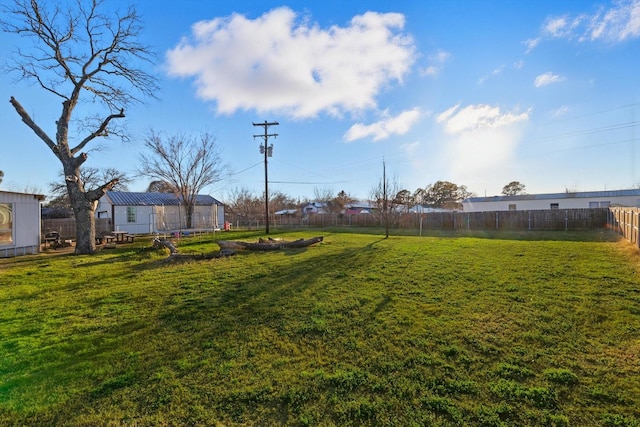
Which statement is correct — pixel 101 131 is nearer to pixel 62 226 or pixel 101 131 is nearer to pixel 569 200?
pixel 62 226

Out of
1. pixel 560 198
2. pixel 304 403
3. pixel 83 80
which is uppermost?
pixel 83 80

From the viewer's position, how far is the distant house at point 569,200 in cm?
2869

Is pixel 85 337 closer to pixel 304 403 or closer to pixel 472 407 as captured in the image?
pixel 304 403

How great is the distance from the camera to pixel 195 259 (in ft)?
33.5

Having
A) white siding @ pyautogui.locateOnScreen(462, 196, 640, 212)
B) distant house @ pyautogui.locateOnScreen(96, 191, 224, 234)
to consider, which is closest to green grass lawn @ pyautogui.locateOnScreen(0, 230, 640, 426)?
distant house @ pyautogui.locateOnScreen(96, 191, 224, 234)

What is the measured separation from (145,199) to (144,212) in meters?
1.60

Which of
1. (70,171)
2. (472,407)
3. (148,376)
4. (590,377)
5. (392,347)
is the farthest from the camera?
(70,171)

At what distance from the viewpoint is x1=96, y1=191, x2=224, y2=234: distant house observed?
76.1 feet

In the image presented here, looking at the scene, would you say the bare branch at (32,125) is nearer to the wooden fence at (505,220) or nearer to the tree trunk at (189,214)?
the tree trunk at (189,214)

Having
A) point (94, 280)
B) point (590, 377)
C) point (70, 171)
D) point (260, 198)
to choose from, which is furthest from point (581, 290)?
point (260, 198)

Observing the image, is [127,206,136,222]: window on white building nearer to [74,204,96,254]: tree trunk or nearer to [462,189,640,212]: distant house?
[74,204,96,254]: tree trunk

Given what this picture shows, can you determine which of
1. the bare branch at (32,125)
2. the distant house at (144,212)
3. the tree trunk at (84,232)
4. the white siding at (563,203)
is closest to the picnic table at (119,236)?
the distant house at (144,212)

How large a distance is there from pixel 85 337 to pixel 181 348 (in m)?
1.58

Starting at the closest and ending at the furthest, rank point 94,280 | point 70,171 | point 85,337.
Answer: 1. point 85,337
2. point 94,280
3. point 70,171
